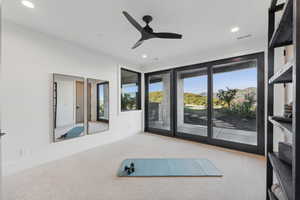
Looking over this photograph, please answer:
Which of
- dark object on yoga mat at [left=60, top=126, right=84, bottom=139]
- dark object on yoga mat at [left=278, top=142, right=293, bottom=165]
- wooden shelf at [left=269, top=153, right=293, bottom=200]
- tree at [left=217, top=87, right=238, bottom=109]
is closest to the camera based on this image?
wooden shelf at [left=269, top=153, right=293, bottom=200]

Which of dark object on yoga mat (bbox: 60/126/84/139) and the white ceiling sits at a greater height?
the white ceiling

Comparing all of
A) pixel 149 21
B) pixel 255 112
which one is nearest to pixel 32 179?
pixel 149 21

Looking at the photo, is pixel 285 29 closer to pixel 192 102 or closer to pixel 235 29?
pixel 235 29

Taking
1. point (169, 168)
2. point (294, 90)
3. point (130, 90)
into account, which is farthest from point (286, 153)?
point (130, 90)

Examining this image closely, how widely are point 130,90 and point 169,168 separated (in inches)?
123

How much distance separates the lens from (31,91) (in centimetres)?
251

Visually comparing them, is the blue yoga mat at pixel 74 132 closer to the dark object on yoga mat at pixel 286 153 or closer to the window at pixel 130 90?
the window at pixel 130 90

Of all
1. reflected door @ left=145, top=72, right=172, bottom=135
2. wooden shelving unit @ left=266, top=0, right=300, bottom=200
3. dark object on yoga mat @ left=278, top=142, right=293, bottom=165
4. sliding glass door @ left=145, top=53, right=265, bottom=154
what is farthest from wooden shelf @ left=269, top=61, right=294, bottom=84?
reflected door @ left=145, top=72, right=172, bottom=135

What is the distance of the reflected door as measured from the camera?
4609 mm

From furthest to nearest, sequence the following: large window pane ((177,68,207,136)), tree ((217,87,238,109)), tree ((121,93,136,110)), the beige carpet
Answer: tree ((121,93,136,110)) → large window pane ((177,68,207,136)) → tree ((217,87,238,109)) → the beige carpet

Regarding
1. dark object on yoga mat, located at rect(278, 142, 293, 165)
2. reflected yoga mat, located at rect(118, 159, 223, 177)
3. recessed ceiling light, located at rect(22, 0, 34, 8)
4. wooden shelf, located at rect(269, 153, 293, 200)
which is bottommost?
reflected yoga mat, located at rect(118, 159, 223, 177)

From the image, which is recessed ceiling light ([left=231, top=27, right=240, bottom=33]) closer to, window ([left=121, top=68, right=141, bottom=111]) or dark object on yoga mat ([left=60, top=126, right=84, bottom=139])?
window ([left=121, top=68, right=141, bottom=111])

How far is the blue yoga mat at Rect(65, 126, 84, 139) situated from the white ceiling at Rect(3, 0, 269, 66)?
81.7 inches

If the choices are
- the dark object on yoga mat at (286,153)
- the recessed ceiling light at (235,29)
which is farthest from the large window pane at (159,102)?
the dark object on yoga mat at (286,153)
